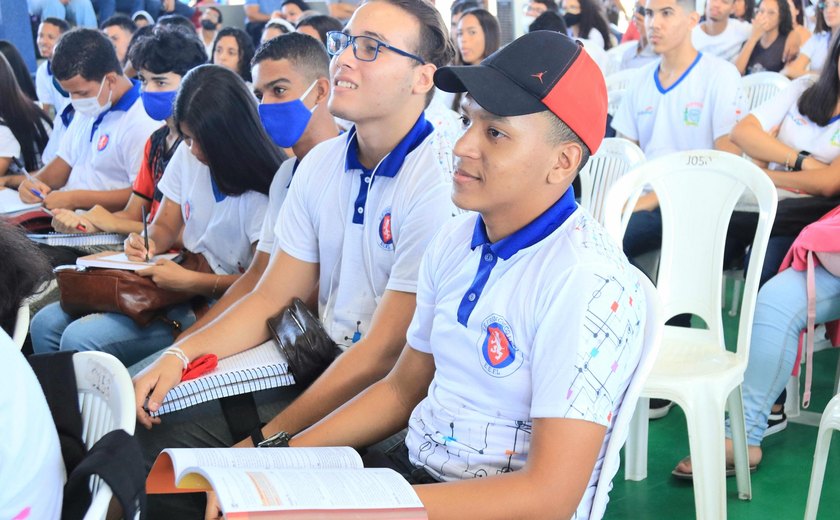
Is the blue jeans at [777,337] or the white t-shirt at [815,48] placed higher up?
the white t-shirt at [815,48]

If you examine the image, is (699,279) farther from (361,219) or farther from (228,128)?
(228,128)

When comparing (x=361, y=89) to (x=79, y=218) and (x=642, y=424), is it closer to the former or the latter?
(x=642, y=424)

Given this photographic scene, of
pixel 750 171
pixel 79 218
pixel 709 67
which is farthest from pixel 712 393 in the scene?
pixel 79 218

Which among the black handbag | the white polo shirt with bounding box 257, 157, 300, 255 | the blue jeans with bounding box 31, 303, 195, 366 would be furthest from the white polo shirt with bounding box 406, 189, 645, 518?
the blue jeans with bounding box 31, 303, 195, 366

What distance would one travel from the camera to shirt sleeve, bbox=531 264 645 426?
52.5 inches

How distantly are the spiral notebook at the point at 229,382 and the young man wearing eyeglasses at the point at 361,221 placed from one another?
40 mm

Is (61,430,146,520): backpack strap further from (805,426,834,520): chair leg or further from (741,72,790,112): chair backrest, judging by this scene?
(741,72,790,112): chair backrest

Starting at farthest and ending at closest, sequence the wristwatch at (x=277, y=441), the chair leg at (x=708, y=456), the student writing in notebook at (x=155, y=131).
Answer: the student writing in notebook at (x=155, y=131) → the chair leg at (x=708, y=456) → the wristwatch at (x=277, y=441)

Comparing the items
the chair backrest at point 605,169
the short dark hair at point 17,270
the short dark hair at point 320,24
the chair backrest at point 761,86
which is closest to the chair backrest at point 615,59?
the chair backrest at point 761,86

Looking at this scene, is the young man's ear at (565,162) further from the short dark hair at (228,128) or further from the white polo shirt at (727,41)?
the white polo shirt at (727,41)

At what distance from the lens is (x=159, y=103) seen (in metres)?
3.64

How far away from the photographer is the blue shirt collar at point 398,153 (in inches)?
81.4

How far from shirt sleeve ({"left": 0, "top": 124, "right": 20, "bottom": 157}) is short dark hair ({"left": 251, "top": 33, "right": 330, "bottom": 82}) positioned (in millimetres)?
2543

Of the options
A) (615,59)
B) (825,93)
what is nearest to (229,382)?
(825,93)
